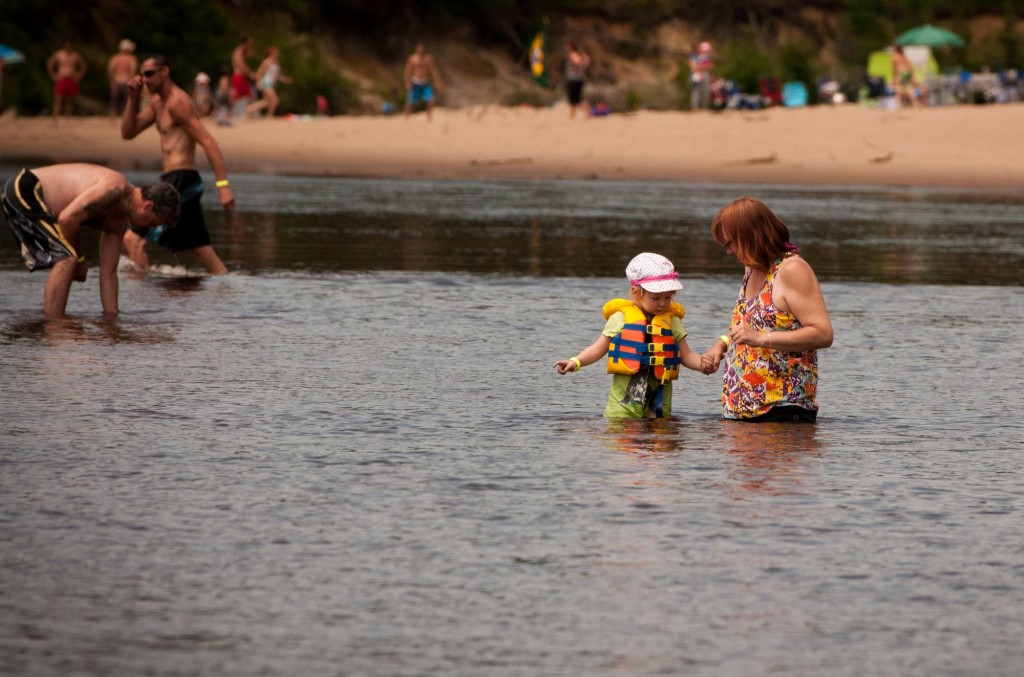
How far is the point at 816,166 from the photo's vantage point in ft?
91.1

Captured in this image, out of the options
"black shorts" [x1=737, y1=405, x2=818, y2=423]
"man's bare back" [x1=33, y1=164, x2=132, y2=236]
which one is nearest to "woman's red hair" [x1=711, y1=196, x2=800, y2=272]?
"black shorts" [x1=737, y1=405, x2=818, y2=423]

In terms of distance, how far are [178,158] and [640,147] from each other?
17609 millimetres

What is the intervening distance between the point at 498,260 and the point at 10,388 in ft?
22.5

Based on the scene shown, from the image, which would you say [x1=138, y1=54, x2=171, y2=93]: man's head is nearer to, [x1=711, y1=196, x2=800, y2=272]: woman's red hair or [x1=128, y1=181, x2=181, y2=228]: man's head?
[x1=128, y1=181, x2=181, y2=228]: man's head

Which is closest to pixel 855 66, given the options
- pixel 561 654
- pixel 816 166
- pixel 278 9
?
pixel 278 9

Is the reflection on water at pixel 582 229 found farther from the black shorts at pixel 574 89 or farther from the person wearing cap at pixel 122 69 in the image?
the person wearing cap at pixel 122 69

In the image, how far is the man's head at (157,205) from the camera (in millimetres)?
10062

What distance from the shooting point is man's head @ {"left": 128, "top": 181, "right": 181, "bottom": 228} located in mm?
10062

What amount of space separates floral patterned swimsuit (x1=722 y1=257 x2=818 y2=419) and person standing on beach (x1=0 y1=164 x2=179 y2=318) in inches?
150

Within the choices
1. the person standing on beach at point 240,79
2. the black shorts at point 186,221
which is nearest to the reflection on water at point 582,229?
the black shorts at point 186,221

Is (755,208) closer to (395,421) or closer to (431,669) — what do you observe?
(395,421)

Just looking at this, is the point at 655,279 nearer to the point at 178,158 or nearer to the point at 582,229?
the point at 178,158

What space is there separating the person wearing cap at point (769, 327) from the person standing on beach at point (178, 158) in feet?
20.3

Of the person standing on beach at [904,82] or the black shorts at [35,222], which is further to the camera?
the person standing on beach at [904,82]
